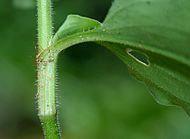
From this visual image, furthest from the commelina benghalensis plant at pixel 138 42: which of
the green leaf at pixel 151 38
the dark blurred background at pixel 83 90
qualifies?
the dark blurred background at pixel 83 90

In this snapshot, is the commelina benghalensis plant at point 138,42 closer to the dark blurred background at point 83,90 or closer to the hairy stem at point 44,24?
the hairy stem at point 44,24

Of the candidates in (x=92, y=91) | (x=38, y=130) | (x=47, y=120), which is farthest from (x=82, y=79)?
(x=47, y=120)

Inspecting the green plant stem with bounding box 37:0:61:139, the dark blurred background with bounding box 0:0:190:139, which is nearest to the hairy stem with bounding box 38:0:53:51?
the green plant stem with bounding box 37:0:61:139

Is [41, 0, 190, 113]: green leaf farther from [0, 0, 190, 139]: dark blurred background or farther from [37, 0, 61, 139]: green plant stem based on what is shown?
[0, 0, 190, 139]: dark blurred background

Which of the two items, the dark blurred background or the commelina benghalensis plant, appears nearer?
the commelina benghalensis plant

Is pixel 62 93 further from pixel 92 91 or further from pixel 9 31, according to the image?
pixel 9 31

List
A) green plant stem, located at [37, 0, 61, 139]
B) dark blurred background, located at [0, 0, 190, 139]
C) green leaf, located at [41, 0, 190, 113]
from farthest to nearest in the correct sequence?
1. dark blurred background, located at [0, 0, 190, 139]
2. green plant stem, located at [37, 0, 61, 139]
3. green leaf, located at [41, 0, 190, 113]
